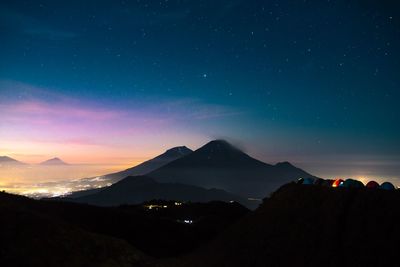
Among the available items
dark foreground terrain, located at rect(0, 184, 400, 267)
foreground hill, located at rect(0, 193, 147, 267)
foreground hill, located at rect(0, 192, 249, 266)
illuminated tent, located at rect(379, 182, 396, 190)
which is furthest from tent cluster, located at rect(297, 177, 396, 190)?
foreground hill, located at rect(0, 193, 147, 267)

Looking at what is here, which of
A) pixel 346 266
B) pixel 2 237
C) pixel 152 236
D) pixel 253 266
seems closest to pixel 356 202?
pixel 346 266

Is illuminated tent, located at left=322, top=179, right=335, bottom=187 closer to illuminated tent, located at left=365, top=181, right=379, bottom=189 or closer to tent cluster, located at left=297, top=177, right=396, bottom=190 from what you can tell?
tent cluster, located at left=297, top=177, right=396, bottom=190

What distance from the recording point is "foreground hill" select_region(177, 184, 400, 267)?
29406mm

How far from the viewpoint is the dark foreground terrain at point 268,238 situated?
2973 centimetres

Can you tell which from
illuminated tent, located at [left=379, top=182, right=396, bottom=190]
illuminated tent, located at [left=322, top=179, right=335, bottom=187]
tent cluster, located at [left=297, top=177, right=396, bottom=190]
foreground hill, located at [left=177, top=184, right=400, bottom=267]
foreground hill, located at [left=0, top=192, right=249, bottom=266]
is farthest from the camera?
illuminated tent, located at [left=322, top=179, right=335, bottom=187]

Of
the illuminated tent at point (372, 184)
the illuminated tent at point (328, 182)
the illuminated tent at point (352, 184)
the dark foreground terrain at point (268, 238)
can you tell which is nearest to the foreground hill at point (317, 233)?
the dark foreground terrain at point (268, 238)

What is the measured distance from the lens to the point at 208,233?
180 feet

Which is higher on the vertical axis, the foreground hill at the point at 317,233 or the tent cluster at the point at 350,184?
the tent cluster at the point at 350,184

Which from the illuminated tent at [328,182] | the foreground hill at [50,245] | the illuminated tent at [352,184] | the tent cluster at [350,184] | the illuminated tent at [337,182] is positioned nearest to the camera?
the foreground hill at [50,245]

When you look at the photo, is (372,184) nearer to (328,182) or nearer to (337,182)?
(337,182)

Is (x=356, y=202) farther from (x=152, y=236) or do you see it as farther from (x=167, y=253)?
(x=152, y=236)

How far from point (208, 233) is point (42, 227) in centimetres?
2796

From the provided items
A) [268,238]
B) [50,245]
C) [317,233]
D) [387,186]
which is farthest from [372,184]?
[50,245]

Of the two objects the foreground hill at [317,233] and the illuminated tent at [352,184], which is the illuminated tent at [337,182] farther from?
the foreground hill at [317,233]
